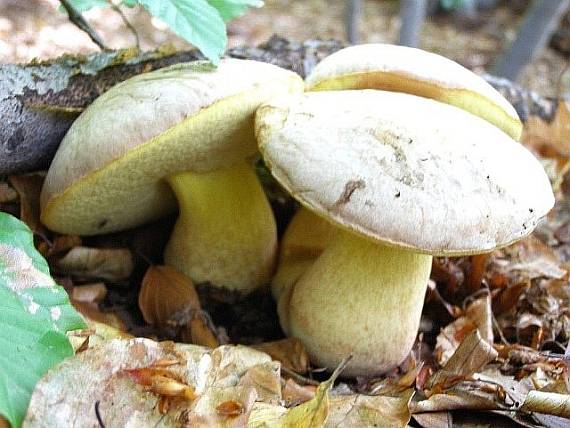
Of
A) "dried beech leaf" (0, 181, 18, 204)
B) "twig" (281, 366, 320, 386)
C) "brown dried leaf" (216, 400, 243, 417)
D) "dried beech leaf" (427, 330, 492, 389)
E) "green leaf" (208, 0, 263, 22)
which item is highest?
"green leaf" (208, 0, 263, 22)

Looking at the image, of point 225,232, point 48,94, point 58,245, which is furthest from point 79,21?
point 225,232

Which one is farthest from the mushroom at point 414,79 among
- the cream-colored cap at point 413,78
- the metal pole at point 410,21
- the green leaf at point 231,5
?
the metal pole at point 410,21

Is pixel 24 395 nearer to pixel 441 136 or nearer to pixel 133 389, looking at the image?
pixel 133 389

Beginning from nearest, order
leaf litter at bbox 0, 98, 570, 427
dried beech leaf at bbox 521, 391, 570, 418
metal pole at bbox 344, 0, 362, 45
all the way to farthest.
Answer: leaf litter at bbox 0, 98, 570, 427 → dried beech leaf at bbox 521, 391, 570, 418 → metal pole at bbox 344, 0, 362, 45

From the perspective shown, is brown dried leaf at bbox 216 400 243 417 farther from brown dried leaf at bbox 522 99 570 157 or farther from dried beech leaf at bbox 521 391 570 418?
brown dried leaf at bbox 522 99 570 157

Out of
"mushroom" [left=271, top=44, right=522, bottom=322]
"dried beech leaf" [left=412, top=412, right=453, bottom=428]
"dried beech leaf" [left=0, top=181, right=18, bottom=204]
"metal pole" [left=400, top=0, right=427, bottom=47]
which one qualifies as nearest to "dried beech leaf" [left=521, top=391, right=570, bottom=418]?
"dried beech leaf" [left=412, top=412, right=453, bottom=428]

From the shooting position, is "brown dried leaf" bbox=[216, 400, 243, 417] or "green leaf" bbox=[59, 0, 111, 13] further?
"green leaf" bbox=[59, 0, 111, 13]

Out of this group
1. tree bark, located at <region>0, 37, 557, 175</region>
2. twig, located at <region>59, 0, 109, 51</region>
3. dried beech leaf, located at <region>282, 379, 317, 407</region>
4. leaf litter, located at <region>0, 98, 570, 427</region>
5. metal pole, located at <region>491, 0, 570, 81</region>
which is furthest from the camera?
metal pole, located at <region>491, 0, 570, 81</region>
